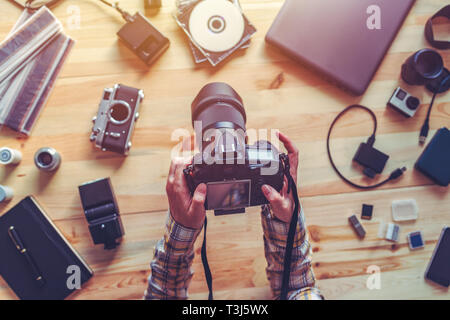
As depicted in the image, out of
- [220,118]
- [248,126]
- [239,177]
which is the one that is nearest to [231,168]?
[239,177]

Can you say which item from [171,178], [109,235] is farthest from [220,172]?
[109,235]

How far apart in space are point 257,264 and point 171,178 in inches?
14.8

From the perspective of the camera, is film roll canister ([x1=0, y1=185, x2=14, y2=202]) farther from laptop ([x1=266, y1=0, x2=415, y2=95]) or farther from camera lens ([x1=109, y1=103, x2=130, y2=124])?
laptop ([x1=266, y1=0, x2=415, y2=95])

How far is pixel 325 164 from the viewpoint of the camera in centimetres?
90

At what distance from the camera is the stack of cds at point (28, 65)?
841 millimetres

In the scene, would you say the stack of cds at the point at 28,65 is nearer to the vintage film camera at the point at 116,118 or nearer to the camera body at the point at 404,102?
the vintage film camera at the point at 116,118

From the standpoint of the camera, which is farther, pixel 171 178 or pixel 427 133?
pixel 427 133

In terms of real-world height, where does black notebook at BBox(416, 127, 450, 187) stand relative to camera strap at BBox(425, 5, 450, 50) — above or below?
below

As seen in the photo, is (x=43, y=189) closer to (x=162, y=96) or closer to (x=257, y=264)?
(x=162, y=96)

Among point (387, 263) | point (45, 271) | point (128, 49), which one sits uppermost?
point (128, 49)

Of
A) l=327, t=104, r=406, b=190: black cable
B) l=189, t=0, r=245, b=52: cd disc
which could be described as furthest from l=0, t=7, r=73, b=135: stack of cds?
l=327, t=104, r=406, b=190: black cable

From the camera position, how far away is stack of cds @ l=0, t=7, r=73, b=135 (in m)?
0.84

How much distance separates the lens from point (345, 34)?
33.9 inches

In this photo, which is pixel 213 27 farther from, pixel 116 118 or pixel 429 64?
pixel 429 64
